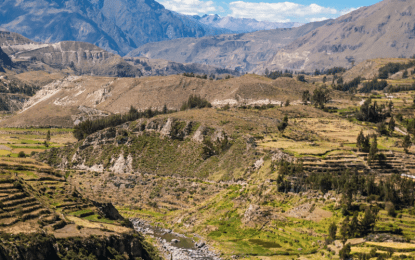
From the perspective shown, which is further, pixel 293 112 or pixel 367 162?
pixel 293 112

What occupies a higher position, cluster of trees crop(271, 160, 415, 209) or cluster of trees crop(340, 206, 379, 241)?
cluster of trees crop(271, 160, 415, 209)

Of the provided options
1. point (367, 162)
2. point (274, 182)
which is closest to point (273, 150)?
point (274, 182)

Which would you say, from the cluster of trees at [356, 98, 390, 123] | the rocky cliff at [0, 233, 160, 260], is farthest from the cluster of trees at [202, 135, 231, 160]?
the cluster of trees at [356, 98, 390, 123]

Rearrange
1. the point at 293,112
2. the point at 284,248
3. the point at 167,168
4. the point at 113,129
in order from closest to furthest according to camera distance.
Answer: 1. the point at 284,248
2. the point at 167,168
3. the point at 113,129
4. the point at 293,112

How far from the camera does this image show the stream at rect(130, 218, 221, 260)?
86625 millimetres

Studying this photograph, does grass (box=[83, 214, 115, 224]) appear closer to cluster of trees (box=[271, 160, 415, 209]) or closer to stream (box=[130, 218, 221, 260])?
stream (box=[130, 218, 221, 260])

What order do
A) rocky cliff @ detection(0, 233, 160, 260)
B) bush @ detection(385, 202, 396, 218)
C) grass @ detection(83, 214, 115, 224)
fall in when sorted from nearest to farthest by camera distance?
rocky cliff @ detection(0, 233, 160, 260), grass @ detection(83, 214, 115, 224), bush @ detection(385, 202, 396, 218)

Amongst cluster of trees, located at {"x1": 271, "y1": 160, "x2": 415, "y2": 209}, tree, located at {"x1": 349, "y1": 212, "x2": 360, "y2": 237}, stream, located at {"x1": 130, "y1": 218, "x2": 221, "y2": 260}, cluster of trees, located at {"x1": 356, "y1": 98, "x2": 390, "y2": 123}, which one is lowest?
stream, located at {"x1": 130, "y1": 218, "x2": 221, "y2": 260}

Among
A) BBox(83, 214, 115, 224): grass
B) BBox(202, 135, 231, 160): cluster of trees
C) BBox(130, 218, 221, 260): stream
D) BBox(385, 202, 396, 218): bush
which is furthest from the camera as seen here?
BBox(202, 135, 231, 160): cluster of trees

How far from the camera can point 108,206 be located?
86188mm

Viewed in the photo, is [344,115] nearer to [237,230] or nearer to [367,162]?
[367,162]

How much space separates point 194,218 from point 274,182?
71.1ft

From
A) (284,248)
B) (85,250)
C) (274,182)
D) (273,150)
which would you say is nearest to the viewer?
(85,250)

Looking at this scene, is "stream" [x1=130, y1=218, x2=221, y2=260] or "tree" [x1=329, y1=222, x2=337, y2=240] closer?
"tree" [x1=329, y1=222, x2=337, y2=240]
